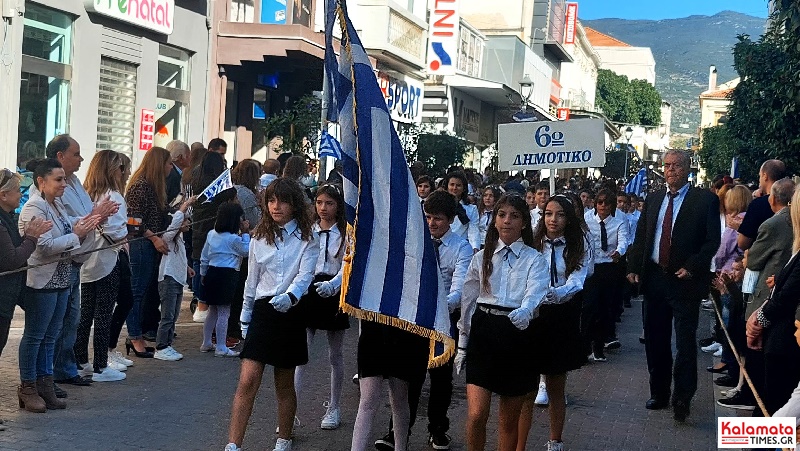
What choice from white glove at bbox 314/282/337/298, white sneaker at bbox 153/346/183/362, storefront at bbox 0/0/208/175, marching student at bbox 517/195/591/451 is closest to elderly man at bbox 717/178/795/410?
marching student at bbox 517/195/591/451

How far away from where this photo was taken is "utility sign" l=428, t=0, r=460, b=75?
116ft

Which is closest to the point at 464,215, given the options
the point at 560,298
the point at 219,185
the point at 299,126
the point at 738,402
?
the point at 219,185

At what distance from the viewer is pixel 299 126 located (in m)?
18.4

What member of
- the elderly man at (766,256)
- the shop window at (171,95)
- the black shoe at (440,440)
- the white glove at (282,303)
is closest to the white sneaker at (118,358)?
the black shoe at (440,440)

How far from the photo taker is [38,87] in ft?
54.7

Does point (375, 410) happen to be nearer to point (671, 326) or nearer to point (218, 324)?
point (671, 326)

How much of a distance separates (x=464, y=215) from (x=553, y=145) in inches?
145

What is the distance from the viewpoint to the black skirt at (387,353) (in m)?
6.37

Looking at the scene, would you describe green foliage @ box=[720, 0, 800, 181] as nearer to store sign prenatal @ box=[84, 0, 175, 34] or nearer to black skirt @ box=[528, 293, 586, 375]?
black skirt @ box=[528, 293, 586, 375]

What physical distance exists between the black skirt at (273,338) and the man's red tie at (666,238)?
3.41 meters

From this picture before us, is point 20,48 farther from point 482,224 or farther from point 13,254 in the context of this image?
point 13,254

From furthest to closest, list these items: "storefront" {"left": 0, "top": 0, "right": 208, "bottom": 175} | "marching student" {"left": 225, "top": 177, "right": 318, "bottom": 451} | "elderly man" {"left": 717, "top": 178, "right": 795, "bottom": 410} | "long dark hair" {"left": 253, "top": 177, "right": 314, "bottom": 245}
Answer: "storefront" {"left": 0, "top": 0, "right": 208, "bottom": 175}
"elderly man" {"left": 717, "top": 178, "right": 795, "bottom": 410}
"long dark hair" {"left": 253, "top": 177, "right": 314, "bottom": 245}
"marching student" {"left": 225, "top": 177, "right": 318, "bottom": 451}

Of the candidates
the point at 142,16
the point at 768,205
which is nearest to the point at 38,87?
the point at 142,16

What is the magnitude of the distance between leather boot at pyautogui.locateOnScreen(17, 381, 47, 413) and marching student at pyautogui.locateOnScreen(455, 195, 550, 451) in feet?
10.7
